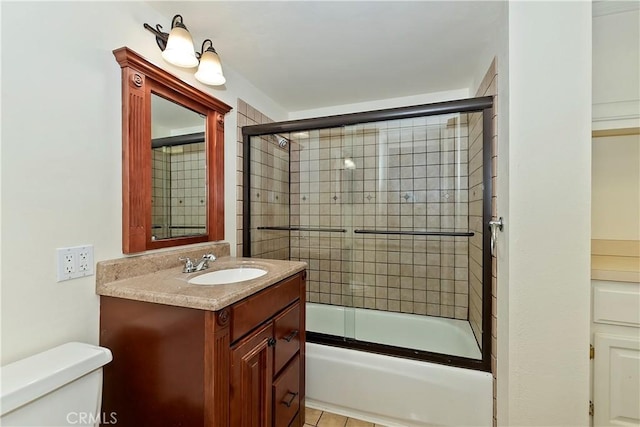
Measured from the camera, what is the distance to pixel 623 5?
138cm

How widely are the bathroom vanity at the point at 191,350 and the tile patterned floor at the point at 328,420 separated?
416 mm

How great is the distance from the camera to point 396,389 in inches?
63.2

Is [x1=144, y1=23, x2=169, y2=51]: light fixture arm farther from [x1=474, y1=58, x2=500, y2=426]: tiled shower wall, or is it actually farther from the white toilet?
[x1=474, y1=58, x2=500, y2=426]: tiled shower wall

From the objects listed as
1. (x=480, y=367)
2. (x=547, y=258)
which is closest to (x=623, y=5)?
(x=547, y=258)

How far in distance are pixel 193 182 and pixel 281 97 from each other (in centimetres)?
127

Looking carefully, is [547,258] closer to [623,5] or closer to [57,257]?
[623,5]

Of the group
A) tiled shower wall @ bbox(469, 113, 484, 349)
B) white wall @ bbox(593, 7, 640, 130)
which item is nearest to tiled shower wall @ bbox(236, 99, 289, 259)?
tiled shower wall @ bbox(469, 113, 484, 349)

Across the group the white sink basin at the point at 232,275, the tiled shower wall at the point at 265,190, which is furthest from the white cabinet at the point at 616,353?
the tiled shower wall at the point at 265,190

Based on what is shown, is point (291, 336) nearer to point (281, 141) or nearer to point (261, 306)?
point (261, 306)

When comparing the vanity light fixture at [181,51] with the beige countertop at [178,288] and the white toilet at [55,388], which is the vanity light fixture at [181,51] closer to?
the beige countertop at [178,288]

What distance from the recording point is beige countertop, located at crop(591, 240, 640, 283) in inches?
51.1

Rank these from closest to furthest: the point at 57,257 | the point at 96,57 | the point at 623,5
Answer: the point at 57,257, the point at 96,57, the point at 623,5

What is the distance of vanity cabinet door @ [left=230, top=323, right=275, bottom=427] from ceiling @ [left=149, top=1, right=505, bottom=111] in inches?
62.3

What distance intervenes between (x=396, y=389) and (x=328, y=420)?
0.47 m
